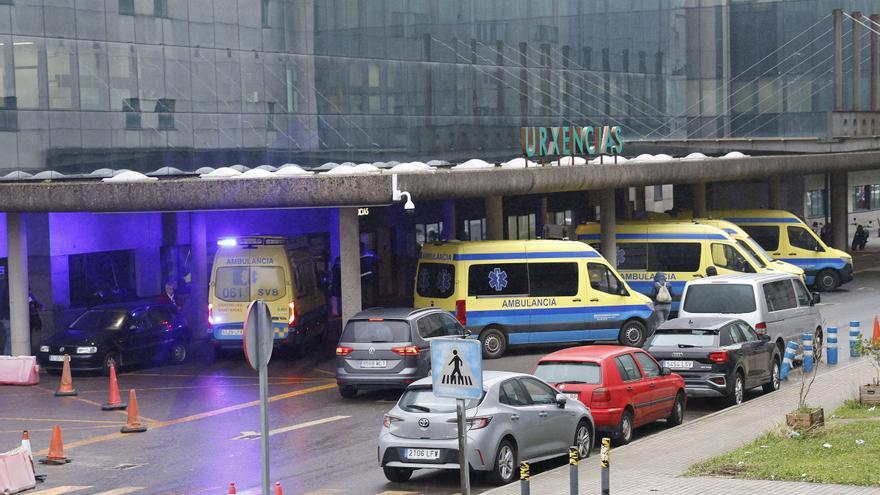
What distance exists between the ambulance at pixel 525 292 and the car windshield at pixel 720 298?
374 centimetres

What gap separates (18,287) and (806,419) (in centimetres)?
1843

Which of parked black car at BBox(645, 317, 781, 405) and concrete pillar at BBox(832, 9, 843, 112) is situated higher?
concrete pillar at BBox(832, 9, 843, 112)

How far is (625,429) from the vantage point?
66.1ft

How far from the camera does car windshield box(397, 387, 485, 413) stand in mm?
17047

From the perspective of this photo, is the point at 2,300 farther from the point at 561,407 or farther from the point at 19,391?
the point at 561,407

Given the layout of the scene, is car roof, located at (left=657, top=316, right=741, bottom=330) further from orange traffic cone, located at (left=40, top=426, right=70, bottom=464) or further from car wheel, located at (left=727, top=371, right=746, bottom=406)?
orange traffic cone, located at (left=40, top=426, right=70, bottom=464)

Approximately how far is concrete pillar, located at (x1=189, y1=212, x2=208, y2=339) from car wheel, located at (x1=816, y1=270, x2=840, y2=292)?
18.8m

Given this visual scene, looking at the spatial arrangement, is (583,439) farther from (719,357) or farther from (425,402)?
(719,357)

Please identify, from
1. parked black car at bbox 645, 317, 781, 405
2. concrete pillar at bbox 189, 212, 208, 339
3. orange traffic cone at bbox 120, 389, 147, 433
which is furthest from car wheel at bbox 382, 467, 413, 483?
concrete pillar at bbox 189, 212, 208, 339

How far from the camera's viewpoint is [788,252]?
43.3 m

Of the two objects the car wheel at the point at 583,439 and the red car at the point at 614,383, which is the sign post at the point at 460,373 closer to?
the car wheel at the point at 583,439

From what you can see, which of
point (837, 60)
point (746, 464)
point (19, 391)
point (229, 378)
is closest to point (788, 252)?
point (837, 60)

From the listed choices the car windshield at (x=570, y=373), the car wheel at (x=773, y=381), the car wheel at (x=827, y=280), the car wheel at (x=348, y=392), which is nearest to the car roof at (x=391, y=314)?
the car wheel at (x=348, y=392)

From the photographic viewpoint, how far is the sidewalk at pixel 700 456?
15.4m
